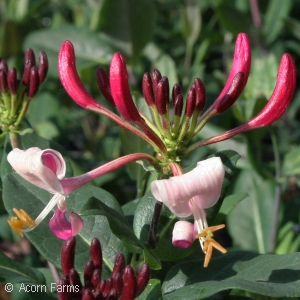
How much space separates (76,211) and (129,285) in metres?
0.32

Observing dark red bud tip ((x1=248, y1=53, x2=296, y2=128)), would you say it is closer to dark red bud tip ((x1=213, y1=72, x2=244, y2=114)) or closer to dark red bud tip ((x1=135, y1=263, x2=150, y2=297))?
dark red bud tip ((x1=213, y1=72, x2=244, y2=114))

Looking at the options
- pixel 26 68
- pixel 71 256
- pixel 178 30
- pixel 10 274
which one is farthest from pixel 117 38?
pixel 71 256

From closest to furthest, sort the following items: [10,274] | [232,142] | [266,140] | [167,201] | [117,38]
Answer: [167,201]
[10,274]
[232,142]
[117,38]
[266,140]

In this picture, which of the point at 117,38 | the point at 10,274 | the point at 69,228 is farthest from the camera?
the point at 117,38

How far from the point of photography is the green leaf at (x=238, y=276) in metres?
0.86

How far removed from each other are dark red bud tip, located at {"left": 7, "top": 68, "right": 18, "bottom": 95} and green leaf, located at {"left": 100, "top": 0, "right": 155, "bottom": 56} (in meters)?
1.07

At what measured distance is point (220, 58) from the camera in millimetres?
2996

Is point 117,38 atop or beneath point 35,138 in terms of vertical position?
atop

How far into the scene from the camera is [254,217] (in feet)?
6.36

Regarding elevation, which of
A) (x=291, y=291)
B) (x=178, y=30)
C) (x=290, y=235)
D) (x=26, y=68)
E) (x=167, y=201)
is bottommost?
(x=290, y=235)

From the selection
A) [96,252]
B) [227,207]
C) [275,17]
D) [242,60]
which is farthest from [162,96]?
[275,17]

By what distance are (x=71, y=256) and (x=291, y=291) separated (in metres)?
0.35

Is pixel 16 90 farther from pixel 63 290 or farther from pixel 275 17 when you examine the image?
pixel 275 17

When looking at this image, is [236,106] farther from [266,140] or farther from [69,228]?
[266,140]
